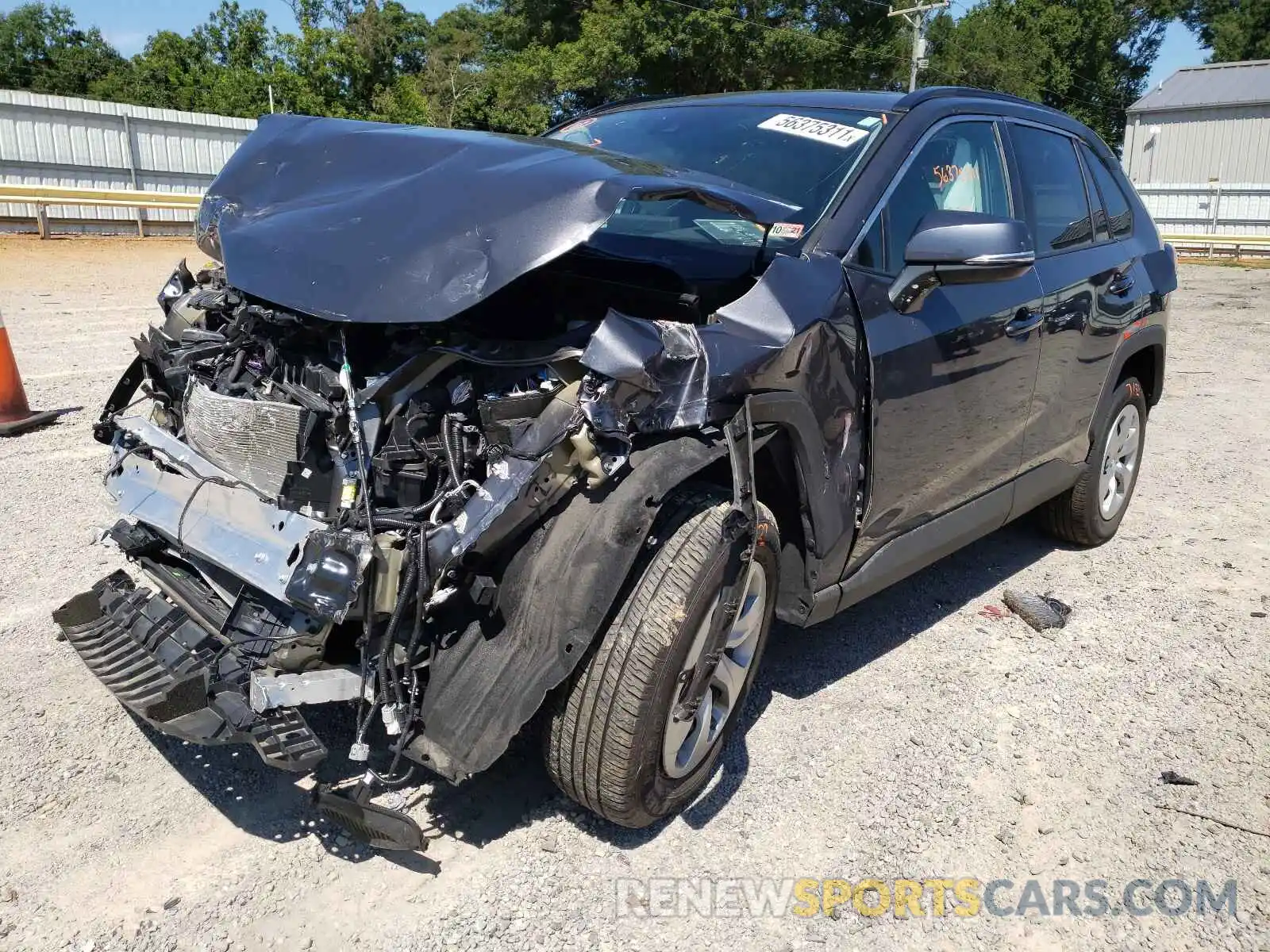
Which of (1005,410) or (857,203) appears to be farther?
(1005,410)

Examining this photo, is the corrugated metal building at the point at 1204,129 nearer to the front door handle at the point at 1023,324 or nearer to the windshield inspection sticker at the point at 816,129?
the front door handle at the point at 1023,324

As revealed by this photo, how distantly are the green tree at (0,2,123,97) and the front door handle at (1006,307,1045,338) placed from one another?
173 ft

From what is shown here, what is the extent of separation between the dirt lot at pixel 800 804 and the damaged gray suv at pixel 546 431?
228mm

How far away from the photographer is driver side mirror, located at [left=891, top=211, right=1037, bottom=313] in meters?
2.94

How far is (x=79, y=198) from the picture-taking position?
19328 millimetres

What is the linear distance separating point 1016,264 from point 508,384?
1.57m

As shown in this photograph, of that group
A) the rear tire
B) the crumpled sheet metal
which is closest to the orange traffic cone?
the crumpled sheet metal

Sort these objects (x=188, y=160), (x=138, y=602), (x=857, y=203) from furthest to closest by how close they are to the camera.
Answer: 1. (x=188, y=160)
2. (x=857, y=203)
3. (x=138, y=602)

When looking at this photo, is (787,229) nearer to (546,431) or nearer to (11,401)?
(546,431)

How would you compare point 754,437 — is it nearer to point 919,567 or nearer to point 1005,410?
point 919,567

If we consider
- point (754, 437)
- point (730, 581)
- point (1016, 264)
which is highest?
point (1016, 264)

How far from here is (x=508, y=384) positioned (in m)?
2.62

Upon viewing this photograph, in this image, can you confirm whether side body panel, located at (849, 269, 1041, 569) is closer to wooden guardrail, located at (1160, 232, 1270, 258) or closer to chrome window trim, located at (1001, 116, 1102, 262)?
chrome window trim, located at (1001, 116, 1102, 262)

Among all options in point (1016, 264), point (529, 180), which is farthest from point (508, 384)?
point (1016, 264)
